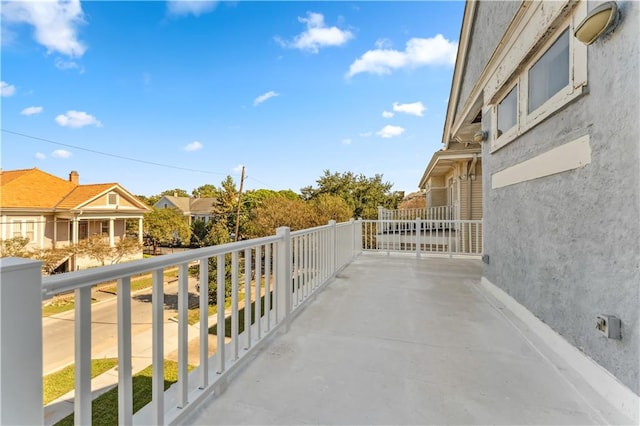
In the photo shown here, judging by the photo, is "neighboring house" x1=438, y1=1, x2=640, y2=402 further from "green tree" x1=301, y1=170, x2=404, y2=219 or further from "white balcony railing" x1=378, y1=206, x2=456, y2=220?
"green tree" x1=301, y1=170, x2=404, y2=219

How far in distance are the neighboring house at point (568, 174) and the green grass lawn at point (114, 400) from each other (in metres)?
4.43

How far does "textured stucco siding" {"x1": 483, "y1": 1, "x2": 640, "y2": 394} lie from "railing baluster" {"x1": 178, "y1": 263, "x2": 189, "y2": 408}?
2.44 m

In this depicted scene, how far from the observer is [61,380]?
525cm

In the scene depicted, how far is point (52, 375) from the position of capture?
5.39 metres

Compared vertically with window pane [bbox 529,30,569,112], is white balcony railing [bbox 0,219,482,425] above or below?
below

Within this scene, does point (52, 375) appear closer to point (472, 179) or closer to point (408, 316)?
point (408, 316)

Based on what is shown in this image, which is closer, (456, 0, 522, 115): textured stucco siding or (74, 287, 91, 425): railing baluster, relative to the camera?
(74, 287, 91, 425): railing baluster

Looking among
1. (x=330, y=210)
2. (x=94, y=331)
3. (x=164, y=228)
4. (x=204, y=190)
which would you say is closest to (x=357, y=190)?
(x=330, y=210)

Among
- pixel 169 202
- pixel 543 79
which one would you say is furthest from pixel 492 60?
pixel 169 202

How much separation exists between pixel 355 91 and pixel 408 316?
1149cm

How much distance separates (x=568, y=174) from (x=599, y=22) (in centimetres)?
102

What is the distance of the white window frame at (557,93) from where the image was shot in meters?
2.13

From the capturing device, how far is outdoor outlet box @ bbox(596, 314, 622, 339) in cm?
172

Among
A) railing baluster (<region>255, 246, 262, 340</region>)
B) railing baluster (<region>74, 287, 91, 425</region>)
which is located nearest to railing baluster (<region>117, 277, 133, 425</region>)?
railing baluster (<region>74, 287, 91, 425</region>)
